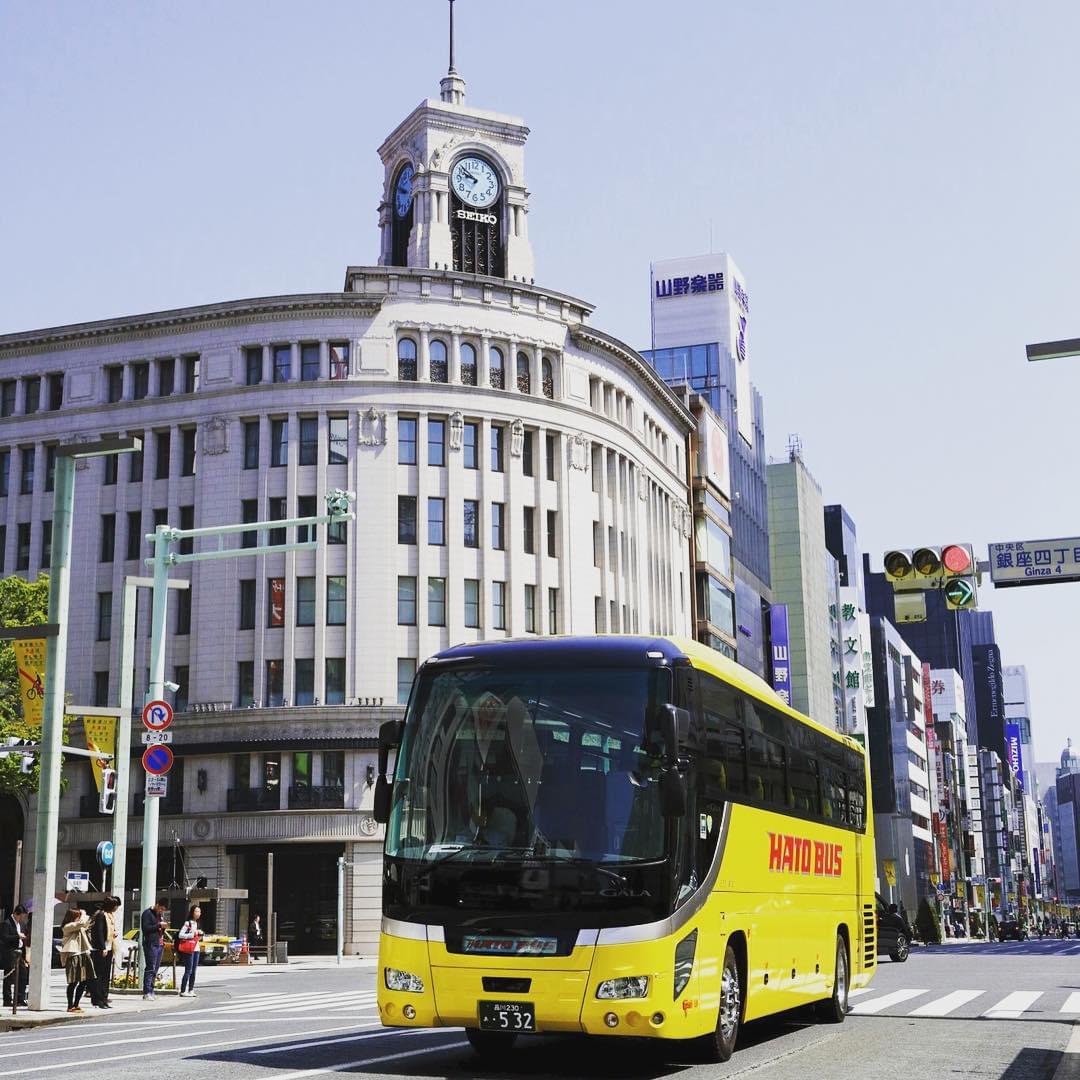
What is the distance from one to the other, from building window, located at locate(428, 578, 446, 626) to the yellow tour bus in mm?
45336

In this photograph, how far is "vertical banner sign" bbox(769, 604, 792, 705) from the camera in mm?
94812

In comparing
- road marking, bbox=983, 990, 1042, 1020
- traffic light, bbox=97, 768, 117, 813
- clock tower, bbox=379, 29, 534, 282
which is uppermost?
clock tower, bbox=379, 29, 534, 282

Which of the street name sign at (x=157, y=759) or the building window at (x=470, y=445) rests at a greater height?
the building window at (x=470, y=445)

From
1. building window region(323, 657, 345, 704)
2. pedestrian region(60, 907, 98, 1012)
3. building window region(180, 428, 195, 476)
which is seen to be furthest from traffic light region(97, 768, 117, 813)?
building window region(180, 428, 195, 476)

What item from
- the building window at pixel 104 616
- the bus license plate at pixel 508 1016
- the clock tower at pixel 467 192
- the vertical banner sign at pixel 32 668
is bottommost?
the bus license plate at pixel 508 1016

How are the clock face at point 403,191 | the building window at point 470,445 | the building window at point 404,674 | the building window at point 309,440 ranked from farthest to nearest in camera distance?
the clock face at point 403,191 → the building window at point 470,445 → the building window at point 309,440 → the building window at point 404,674

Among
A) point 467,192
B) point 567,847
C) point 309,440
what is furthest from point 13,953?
point 467,192

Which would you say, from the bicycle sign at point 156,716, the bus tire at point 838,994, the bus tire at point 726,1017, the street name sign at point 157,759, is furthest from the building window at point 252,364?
the bus tire at point 726,1017

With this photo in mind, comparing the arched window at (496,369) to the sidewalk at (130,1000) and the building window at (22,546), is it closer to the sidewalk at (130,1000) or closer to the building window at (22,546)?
the building window at (22,546)

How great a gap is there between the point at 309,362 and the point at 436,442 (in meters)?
6.16

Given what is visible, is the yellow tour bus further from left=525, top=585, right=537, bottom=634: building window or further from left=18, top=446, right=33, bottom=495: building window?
left=18, top=446, right=33, bottom=495: building window

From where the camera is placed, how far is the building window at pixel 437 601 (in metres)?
59.1

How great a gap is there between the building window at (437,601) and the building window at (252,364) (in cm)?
1114

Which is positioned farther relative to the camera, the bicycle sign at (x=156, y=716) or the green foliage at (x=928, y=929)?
the green foliage at (x=928, y=929)
